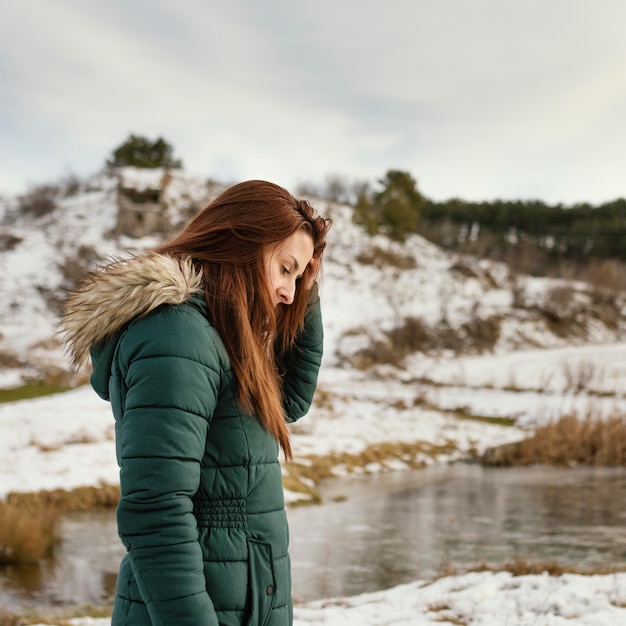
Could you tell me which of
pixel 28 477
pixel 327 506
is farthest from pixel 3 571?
pixel 327 506

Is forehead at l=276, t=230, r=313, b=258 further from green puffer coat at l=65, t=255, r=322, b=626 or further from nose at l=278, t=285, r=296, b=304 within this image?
green puffer coat at l=65, t=255, r=322, b=626

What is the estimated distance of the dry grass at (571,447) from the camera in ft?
46.2

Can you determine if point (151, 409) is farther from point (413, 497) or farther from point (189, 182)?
point (189, 182)

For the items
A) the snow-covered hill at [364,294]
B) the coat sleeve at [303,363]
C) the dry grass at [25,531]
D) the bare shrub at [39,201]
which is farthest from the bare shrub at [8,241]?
the coat sleeve at [303,363]

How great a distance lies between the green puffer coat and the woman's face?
0.22m

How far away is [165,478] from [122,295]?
429 millimetres

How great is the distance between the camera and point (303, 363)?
2.23 metres

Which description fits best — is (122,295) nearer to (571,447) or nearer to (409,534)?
(409,534)

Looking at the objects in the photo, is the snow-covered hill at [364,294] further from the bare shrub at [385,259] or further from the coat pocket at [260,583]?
the coat pocket at [260,583]

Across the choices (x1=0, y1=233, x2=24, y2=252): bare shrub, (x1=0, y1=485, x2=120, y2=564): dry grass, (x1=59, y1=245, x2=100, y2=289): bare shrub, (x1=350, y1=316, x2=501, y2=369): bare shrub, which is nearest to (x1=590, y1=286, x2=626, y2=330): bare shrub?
(x1=350, y1=316, x2=501, y2=369): bare shrub

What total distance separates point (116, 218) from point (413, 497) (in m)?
35.4

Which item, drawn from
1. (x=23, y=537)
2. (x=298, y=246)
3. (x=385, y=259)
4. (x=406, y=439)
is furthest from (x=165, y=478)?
(x=385, y=259)

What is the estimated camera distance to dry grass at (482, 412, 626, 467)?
555 inches

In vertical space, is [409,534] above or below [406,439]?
below
